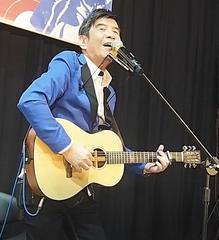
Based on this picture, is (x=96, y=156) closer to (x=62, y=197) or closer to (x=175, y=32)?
(x=62, y=197)

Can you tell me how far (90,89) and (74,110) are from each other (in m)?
0.13

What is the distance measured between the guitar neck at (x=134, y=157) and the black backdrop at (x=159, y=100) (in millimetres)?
672

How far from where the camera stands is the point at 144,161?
205 centimetres

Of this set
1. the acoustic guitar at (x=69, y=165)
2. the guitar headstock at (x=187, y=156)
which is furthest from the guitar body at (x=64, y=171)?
the guitar headstock at (x=187, y=156)

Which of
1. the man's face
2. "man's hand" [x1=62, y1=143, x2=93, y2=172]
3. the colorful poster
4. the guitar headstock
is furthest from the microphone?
the colorful poster

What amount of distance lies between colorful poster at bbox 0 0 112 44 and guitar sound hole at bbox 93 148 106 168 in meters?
0.86

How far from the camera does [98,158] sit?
1.90 meters

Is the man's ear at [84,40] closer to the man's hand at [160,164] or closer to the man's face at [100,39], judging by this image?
the man's face at [100,39]

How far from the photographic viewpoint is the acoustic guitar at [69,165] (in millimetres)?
1729

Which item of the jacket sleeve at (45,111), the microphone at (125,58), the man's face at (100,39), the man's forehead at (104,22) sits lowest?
the jacket sleeve at (45,111)

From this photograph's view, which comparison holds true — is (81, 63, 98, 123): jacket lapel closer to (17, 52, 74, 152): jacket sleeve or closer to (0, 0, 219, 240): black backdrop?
(17, 52, 74, 152): jacket sleeve

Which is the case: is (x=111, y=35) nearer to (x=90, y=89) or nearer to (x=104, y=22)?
(x=104, y=22)

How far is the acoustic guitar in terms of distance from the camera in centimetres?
173

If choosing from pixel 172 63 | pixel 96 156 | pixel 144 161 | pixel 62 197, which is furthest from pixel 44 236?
pixel 172 63
